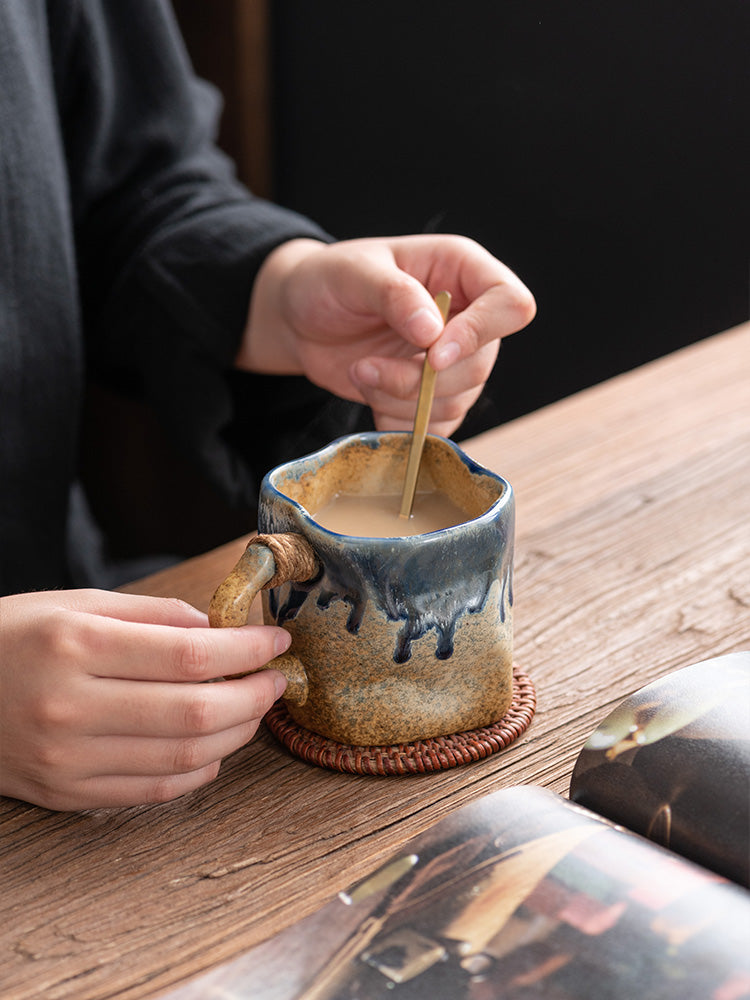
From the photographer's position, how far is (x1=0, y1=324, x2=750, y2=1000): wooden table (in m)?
0.45

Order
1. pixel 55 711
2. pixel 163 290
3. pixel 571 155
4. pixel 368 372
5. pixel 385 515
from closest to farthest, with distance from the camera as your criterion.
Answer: pixel 55 711 < pixel 385 515 < pixel 368 372 < pixel 571 155 < pixel 163 290

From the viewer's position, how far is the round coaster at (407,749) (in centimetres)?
54

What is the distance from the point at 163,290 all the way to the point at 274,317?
146mm

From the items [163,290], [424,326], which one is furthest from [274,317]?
[424,326]

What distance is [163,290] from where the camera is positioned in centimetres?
98

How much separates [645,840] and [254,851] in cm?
19

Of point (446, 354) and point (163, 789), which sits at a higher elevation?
point (446, 354)

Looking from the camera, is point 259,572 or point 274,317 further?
point 274,317

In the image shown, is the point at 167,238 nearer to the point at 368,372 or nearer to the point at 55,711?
the point at 368,372

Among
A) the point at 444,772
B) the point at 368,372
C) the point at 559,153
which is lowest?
the point at 444,772

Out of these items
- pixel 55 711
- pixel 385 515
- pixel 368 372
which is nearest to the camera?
pixel 55 711

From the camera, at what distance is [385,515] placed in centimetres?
61

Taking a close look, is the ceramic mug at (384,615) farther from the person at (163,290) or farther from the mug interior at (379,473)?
the person at (163,290)

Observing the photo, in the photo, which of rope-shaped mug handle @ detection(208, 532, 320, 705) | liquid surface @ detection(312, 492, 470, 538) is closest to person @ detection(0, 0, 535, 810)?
liquid surface @ detection(312, 492, 470, 538)
